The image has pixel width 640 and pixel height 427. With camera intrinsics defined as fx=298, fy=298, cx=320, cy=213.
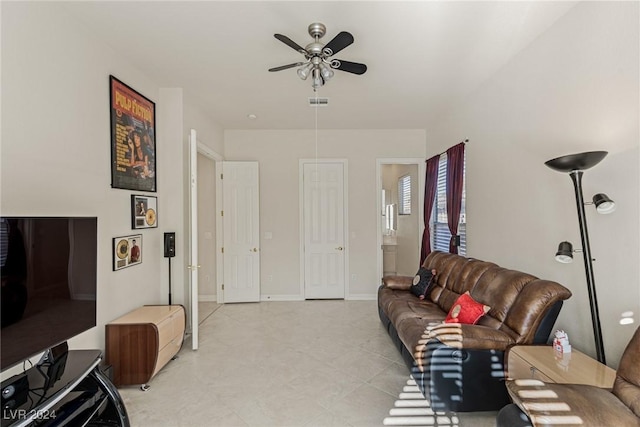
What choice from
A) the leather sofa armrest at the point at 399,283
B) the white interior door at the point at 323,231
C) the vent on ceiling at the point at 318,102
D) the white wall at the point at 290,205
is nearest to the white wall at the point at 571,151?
the leather sofa armrest at the point at 399,283

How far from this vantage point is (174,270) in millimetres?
3490

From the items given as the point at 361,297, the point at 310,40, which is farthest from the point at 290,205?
the point at 310,40

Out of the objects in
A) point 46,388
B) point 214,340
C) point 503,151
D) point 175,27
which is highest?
point 175,27

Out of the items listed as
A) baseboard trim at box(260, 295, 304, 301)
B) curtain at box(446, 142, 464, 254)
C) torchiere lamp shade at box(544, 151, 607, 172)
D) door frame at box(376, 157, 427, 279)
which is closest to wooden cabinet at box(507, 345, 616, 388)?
torchiere lamp shade at box(544, 151, 607, 172)

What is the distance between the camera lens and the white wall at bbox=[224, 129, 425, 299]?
532cm

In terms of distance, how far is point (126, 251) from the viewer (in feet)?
9.41

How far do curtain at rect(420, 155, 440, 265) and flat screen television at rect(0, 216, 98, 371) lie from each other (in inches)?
174

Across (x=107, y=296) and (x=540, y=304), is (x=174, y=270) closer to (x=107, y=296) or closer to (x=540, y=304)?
(x=107, y=296)

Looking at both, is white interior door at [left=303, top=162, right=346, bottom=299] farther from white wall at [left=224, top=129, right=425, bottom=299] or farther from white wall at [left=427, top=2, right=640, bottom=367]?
white wall at [left=427, top=2, right=640, bottom=367]

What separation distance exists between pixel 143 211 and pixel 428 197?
4.11 metres

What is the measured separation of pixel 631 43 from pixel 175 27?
3.14 meters

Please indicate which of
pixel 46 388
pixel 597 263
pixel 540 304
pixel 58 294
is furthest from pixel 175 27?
pixel 597 263

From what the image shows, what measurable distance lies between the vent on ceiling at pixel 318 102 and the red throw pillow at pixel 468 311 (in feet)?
9.38

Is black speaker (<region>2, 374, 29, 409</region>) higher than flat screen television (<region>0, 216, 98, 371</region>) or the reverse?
the reverse
